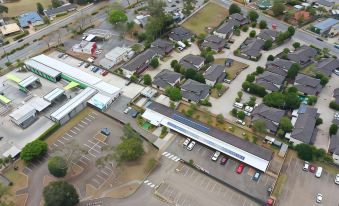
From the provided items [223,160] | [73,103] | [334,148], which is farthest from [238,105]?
[73,103]

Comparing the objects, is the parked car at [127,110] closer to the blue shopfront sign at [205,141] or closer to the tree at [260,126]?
the blue shopfront sign at [205,141]

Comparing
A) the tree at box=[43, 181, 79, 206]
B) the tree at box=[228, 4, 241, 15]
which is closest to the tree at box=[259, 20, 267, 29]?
the tree at box=[228, 4, 241, 15]

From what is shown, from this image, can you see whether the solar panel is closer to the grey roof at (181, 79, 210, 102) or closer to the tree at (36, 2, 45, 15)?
the grey roof at (181, 79, 210, 102)

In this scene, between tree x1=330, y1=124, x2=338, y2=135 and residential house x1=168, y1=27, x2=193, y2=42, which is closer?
tree x1=330, y1=124, x2=338, y2=135

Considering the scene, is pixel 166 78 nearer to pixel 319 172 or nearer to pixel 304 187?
pixel 304 187

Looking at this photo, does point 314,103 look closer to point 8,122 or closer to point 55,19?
point 8,122
